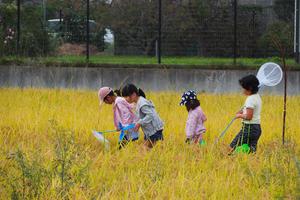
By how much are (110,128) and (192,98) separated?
116 cm

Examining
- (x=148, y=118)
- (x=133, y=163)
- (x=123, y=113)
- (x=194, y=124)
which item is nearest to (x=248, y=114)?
(x=194, y=124)

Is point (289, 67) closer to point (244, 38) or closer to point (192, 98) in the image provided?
point (244, 38)

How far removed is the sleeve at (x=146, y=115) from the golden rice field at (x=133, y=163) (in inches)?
10.1

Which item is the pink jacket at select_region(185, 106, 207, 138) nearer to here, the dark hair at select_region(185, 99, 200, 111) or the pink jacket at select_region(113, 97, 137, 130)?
the dark hair at select_region(185, 99, 200, 111)

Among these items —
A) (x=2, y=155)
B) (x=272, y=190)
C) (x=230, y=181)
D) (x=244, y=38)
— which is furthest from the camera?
(x=244, y=38)

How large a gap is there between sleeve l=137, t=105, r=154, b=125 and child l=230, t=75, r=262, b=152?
3.04 feet

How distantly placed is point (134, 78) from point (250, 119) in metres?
6.19

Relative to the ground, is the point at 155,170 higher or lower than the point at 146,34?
lower

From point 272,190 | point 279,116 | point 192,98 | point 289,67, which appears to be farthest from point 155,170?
point 289,67

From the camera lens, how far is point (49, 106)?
1001 centimetres

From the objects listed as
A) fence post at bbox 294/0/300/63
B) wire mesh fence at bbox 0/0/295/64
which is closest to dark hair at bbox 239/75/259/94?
wire mesh fence at bbox 0/0/295/64

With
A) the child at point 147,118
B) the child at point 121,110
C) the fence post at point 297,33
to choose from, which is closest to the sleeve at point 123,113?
the child at point 121,110

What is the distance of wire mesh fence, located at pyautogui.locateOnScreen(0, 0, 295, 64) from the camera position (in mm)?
14445

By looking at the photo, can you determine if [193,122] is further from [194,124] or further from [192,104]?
[192,104]
